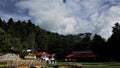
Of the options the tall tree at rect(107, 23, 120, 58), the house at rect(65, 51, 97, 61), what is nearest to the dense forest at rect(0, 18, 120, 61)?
the tall tree at rect(107, 23, 120, 58)

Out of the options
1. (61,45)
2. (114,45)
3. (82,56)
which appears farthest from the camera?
(61,45)

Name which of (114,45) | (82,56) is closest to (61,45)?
(82,56)

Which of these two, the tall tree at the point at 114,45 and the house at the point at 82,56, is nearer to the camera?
the tall tree at the point at 114,45

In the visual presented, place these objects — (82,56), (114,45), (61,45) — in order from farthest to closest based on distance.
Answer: (61,45)
(82,56)
(114,45)

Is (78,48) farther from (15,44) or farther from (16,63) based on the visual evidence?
(16,63)

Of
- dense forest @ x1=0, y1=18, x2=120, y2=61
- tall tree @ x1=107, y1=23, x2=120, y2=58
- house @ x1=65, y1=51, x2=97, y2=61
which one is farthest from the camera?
house @ x1=65, y1=51, x2=97, y2=61

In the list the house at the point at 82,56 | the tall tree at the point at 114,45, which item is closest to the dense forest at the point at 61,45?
the tall tree at the point at 114,45

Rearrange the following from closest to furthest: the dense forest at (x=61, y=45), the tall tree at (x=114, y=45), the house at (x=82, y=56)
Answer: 1. the dense forest at (x=61, y=45)
2. the tall tree at (x=114, y=45)
3. the house at (x=82, y=56)

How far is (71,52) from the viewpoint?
171m

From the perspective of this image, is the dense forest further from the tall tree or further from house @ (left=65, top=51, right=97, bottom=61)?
house @ (left=65, top=51, right=97, bottom=61)

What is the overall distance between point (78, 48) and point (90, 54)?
83.2 ft

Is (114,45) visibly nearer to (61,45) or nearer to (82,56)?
(82,56)

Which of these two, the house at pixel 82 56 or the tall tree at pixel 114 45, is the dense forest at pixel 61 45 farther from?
the house at pixel 82 56

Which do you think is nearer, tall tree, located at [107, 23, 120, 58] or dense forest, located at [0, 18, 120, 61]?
dense forest, located at [0, 18, 120, 61]
